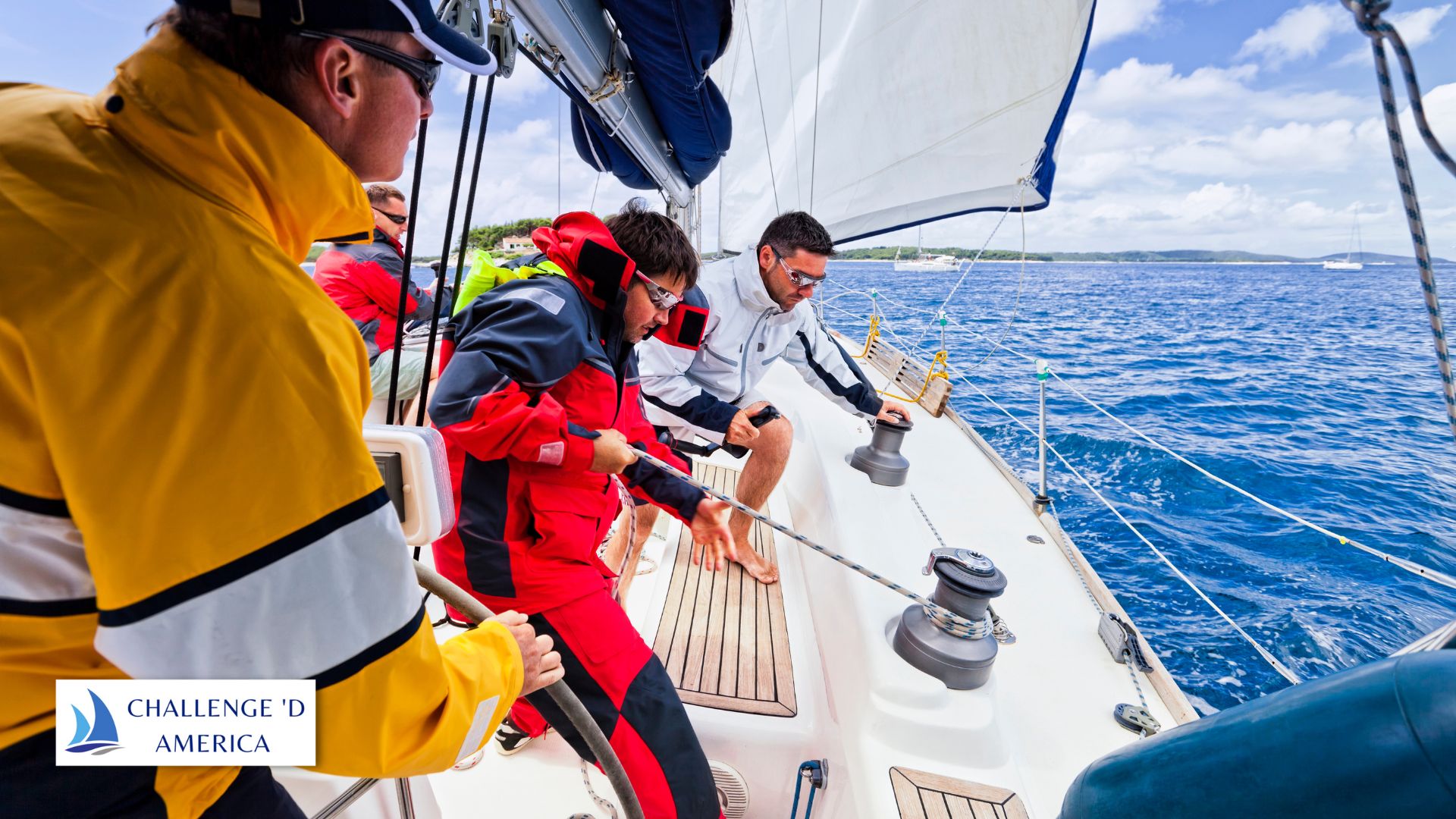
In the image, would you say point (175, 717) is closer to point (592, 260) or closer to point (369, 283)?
point (592, 260)

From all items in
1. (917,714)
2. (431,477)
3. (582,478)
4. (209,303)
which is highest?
(209,303)

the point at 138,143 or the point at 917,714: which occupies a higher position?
the point at 138,143

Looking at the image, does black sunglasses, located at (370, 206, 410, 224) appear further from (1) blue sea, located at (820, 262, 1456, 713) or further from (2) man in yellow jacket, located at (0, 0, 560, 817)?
(1) blue sea, located at (820, 262, 1456, 713)

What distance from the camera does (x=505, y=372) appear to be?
4.00 feet

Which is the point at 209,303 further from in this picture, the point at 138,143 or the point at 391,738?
the point at 391,738

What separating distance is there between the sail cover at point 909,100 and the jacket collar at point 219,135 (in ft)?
8.35

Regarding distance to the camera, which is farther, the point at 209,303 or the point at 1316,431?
the point at 1316,431

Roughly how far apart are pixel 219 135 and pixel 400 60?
0.64ft

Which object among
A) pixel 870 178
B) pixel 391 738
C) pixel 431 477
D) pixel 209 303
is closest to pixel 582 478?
pixel 431 477

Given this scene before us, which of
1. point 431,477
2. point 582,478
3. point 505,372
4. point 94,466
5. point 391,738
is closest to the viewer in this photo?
point 94,466

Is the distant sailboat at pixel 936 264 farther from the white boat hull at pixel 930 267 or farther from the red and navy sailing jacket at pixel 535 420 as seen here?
the red and navy sailing jacket at pixel 535 420

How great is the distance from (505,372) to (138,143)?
2.59ft

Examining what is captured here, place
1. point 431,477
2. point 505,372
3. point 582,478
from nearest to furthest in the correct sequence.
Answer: point 431,477 → point 505,372 → point 582,478

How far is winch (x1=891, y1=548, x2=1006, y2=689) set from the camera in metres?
1.32
